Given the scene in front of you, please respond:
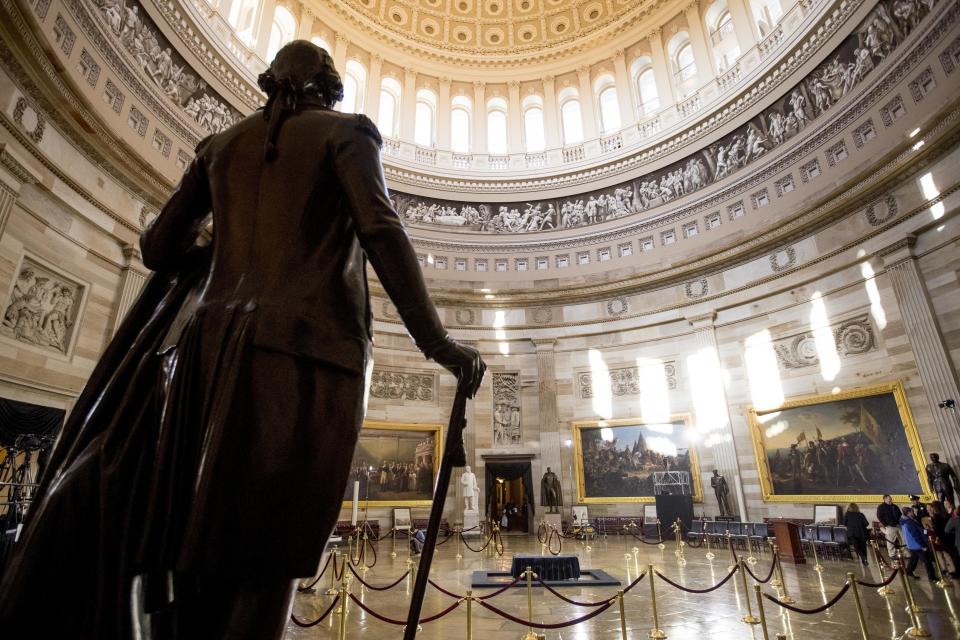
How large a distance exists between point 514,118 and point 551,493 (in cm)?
1736

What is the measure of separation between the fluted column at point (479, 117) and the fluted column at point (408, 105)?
114 inches

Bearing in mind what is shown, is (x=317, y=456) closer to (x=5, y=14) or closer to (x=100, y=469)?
(x=100, y=469)

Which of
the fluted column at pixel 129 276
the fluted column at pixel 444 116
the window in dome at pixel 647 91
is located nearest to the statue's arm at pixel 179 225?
the fluted column at pixel 129 276

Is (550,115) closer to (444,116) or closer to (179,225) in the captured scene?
(444,116)

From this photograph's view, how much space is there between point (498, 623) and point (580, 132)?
22.5m

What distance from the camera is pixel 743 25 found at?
19438 mm

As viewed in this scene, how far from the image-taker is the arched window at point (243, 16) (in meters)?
19.0

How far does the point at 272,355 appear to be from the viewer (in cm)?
131

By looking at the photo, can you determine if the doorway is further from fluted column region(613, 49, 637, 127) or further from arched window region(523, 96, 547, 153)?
fluted column region(613, 49, 637, 127)

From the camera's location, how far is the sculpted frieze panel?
567 inches

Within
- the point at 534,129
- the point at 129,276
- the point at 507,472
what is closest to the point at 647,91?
the point at 534,129

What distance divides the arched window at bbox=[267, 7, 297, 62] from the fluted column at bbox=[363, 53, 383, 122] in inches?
141

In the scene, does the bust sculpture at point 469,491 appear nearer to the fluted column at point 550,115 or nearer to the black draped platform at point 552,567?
the black draped platform at point 552,567

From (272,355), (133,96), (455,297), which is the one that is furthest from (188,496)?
(455,297)
